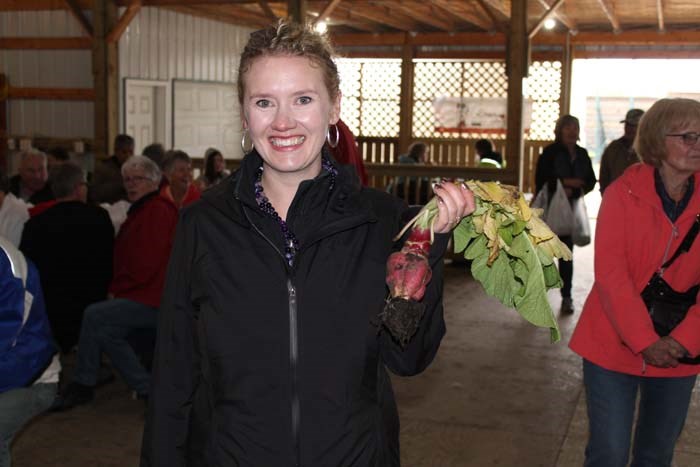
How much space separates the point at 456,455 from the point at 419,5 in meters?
9.75

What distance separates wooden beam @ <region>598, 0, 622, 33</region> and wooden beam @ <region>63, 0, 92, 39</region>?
6.51 metres

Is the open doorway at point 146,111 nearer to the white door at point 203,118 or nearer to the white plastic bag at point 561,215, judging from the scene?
the white door at point 203,118

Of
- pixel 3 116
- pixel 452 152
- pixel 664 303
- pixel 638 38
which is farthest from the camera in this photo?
pixel 452 152

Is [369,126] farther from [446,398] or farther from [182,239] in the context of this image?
[182,239]

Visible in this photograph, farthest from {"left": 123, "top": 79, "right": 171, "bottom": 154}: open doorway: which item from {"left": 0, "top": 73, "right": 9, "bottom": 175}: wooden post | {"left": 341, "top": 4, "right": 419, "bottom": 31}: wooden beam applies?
{"left": 341, "top": 4, "right": 419, "bottom": 31}: wooden beam

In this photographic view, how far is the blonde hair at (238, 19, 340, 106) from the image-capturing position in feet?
5.46

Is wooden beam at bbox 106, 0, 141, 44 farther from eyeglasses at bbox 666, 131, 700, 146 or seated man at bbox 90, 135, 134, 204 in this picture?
eyeglasses at bbox 666, 131, 700, 146

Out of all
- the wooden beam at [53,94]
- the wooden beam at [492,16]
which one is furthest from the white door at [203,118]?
the wooden beam at [492,16]

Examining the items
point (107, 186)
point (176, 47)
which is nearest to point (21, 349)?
point (107, 186)

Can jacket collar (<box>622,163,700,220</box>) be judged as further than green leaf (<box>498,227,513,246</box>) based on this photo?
Yes

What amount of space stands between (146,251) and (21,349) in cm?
193

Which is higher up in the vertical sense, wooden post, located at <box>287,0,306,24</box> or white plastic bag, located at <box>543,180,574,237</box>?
wooden post, located at <box>287,0,306,24</box>

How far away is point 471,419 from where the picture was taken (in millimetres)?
4508

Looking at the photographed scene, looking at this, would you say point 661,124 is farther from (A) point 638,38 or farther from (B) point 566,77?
(B) point 566,77
